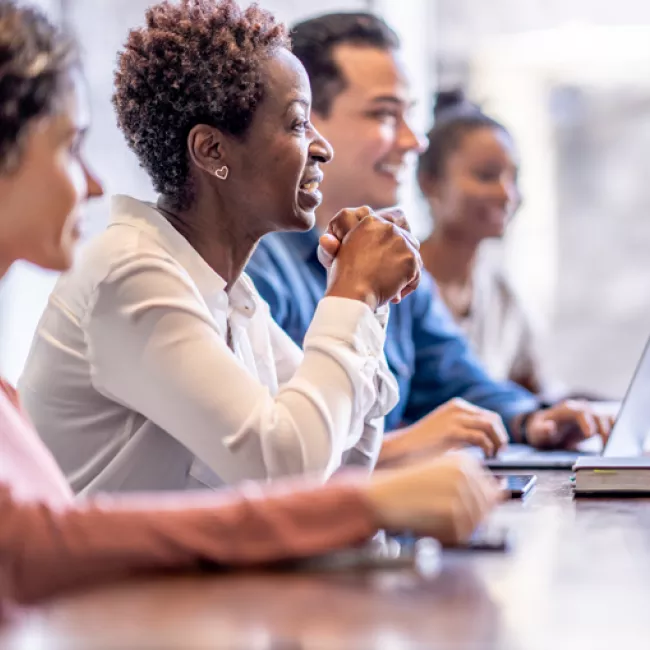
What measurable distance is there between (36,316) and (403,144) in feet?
3.82

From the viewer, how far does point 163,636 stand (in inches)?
27.5

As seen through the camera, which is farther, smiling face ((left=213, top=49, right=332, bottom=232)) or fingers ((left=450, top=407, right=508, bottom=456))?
fingers ((left=450, top=407, right=508, bottom=456))

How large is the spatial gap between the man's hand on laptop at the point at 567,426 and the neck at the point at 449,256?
128 centimetres

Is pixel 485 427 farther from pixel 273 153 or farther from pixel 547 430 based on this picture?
pixel 273 153

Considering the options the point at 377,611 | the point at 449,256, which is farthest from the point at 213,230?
the point at 449,256

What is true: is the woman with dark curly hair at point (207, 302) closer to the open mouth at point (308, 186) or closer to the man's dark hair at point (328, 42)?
the open mouth at point (308, 186)

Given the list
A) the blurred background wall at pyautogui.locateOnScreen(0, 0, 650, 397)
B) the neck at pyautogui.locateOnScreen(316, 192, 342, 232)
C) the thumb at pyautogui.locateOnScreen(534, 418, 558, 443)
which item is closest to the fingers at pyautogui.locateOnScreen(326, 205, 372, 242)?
the thumb at pyautogui.locateOnScreen(534, 418, 558, 443)

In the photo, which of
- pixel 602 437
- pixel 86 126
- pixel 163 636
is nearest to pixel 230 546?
pixel 163 636

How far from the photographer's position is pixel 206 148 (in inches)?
58.6

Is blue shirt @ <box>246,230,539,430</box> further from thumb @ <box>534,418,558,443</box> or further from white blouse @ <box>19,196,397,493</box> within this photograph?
white blouse @ <box>19,196,397,493</box>

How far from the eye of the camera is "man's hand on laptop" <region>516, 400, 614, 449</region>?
221cm

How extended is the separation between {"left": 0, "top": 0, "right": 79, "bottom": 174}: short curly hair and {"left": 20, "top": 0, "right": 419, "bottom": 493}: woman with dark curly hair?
0.85ft

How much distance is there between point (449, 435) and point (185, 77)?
0.70 meters

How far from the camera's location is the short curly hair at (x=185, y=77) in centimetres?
147
